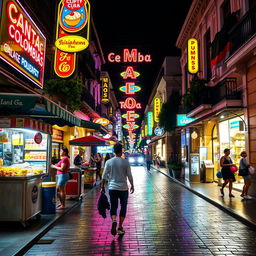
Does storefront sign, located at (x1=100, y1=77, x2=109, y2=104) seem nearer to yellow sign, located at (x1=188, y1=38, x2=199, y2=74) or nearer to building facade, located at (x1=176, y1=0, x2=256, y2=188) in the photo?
building facade, located at (x1=176, y1=0, x2=256, y2=188)

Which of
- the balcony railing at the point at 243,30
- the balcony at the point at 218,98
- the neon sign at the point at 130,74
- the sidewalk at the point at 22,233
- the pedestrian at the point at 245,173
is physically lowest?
the sidewalk at the point at 22,233

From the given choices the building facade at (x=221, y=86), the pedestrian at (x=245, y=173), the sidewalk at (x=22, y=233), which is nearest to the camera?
the sidewalk at (x=22, y=233)

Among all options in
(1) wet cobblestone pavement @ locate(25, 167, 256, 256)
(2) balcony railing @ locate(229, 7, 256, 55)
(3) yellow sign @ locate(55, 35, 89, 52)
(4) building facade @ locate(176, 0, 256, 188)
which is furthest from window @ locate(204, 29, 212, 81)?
(1) wet cobblestone pavement @ locate(25, 167, 256, 256)

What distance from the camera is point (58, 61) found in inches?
615

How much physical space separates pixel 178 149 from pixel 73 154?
17.1m

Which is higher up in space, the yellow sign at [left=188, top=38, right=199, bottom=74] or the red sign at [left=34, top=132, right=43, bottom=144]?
the yellow sign at [left=188, top=38, right=199, bottom=74]

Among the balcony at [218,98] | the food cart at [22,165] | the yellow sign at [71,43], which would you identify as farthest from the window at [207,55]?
the food cart at [22,165]

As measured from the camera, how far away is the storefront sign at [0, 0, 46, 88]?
27.2 feet

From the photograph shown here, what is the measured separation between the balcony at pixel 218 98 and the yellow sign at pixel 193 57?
8.53 ft

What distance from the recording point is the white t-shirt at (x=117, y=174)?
630 centimetres

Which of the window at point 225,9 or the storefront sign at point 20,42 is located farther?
the window at point 225,9

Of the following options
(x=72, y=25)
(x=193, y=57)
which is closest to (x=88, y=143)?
(x=72, y=25)

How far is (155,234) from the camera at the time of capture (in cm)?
658

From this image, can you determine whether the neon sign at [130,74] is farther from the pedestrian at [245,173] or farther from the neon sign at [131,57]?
the pedestrian at [245,173]
